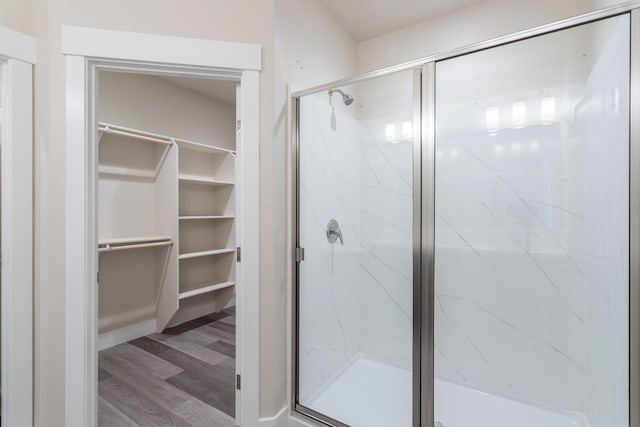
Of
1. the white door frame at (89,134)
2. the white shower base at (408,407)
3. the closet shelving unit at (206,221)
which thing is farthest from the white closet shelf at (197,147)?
the white shower base at (408,407)

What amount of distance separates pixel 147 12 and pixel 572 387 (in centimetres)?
285

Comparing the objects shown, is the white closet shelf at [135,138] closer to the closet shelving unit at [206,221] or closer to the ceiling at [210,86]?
the closet shelving unit at [206,221]

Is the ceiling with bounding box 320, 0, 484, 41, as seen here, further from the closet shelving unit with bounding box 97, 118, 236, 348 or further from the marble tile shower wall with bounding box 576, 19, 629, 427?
the closet shelving unit with bounding box 97, 118, 236, 348

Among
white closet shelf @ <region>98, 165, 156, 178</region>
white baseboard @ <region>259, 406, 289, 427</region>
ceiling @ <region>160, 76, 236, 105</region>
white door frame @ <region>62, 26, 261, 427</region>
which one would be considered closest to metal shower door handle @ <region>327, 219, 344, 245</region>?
white door frame @ <region>62, 26, 261, 427</region>

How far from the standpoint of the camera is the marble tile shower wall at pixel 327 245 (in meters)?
1.81

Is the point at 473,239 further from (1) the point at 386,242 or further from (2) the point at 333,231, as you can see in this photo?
(2) the point at 333,231

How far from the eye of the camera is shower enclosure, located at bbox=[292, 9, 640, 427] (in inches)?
50.5

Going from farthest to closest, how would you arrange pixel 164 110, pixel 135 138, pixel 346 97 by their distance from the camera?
pixel 164 110 → pixel 135 138 → pixel 346 97

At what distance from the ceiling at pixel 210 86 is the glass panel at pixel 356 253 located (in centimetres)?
167

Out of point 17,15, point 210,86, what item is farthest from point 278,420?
point 210,86

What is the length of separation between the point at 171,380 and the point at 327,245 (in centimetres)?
154

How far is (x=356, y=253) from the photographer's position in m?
2.02

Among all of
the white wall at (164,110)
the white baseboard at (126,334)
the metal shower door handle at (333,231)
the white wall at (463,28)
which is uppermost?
the white wall at (463,28)

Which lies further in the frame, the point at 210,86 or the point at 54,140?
the point at 210,86
